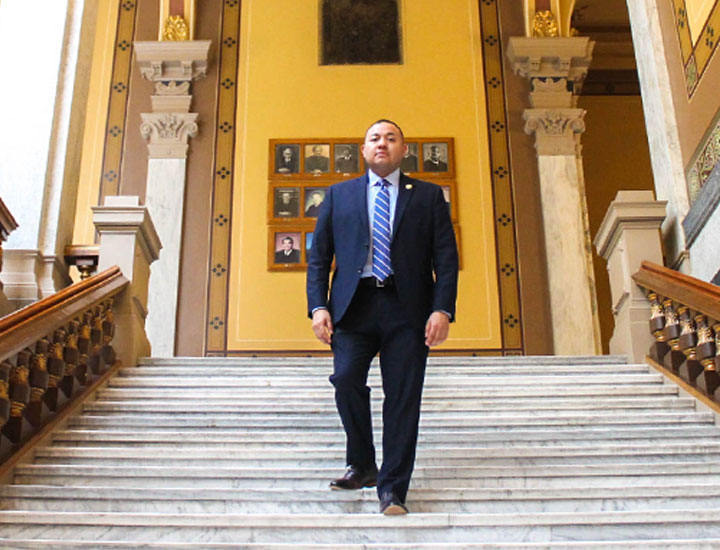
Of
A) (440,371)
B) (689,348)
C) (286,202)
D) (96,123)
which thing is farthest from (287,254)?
(689,348)

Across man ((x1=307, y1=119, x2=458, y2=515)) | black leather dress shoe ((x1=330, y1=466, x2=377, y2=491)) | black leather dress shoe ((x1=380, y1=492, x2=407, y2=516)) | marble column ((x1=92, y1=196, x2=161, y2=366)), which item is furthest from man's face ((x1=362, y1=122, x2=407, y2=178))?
marble column ((x1=92, y1=196, x2=161, y2=366))

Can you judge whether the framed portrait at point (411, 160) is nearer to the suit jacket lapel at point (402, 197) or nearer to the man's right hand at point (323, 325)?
the suit jacket lapel at point (402, 197)

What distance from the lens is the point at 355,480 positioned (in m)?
4.07

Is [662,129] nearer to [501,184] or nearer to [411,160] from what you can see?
[501,184]

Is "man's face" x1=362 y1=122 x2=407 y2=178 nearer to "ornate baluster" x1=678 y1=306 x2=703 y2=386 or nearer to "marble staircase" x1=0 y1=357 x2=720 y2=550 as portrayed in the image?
"marble staircase" x1=0 y1=357 x2=720 y2=550

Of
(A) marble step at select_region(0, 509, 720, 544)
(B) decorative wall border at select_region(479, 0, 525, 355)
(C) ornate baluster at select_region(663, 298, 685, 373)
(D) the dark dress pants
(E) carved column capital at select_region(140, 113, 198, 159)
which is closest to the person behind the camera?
(A) marble step at select_region(0, 509, 720, 544)

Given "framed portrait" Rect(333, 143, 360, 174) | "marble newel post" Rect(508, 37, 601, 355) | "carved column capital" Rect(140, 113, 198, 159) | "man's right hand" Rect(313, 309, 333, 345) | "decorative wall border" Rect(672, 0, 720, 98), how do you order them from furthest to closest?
"carved column capital" Rect(140, 113, 198, 159)
"framed portrait" Rect(333, 143, 360, 174)
"marble newel post" Rect(508, 37, 601, 355)
"decorative wall border" Rect(672, 0, 720, 98)
"man's right hand" Rect(313, 309, 333, 345)

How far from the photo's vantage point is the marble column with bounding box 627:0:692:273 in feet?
22.1

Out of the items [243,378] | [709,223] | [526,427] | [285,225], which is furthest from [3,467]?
[285,225]

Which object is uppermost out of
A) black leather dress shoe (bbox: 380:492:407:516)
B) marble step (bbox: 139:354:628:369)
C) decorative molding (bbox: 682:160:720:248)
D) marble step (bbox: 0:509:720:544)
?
decorative molding (bbox: 682:160:720:248)

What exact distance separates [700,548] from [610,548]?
1.00 ft

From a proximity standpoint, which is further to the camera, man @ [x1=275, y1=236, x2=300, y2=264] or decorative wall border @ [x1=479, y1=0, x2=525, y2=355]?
man @ [x1=275, y1=236, x2=300, y2=264]

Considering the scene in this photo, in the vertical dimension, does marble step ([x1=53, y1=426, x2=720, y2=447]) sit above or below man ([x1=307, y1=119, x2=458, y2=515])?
below

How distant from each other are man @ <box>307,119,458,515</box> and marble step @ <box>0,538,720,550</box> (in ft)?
0.90
